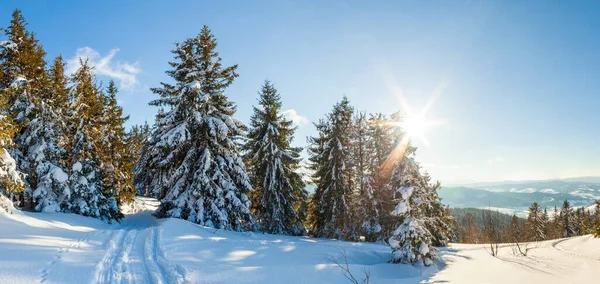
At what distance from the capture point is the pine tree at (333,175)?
2280 cm

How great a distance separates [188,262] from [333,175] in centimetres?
1497

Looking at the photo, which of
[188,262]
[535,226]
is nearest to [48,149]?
[188,262]

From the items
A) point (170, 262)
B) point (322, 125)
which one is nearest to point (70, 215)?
point (170, 262)

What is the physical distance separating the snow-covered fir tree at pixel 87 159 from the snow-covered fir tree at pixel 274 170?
412 inches

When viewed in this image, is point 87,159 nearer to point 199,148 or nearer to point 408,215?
point 199,148

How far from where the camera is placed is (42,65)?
1889 centimetres

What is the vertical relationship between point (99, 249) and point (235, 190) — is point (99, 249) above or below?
below

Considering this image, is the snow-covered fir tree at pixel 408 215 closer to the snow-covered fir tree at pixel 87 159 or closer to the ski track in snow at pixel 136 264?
the ski track in snow at pixel 136 264

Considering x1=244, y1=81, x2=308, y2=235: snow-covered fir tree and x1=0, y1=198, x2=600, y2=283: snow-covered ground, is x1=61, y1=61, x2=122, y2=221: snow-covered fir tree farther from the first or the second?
x1=244, y1=81, x2=308, y2=235: snow-covered fir tree

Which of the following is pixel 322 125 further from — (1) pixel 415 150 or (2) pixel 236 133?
(1) pixel 415 150

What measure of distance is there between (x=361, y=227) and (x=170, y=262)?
16.9 meters

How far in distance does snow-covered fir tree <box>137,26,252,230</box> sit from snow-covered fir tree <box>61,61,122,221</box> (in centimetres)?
334

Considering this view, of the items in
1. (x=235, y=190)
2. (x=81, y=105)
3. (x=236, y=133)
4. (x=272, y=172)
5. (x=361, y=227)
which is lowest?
(x=361, y=227)

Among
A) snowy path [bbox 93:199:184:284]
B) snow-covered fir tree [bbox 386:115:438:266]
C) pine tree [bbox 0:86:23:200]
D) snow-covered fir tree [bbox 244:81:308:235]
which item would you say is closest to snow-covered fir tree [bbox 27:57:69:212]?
pine tree [bbox 0:86:23:200]
